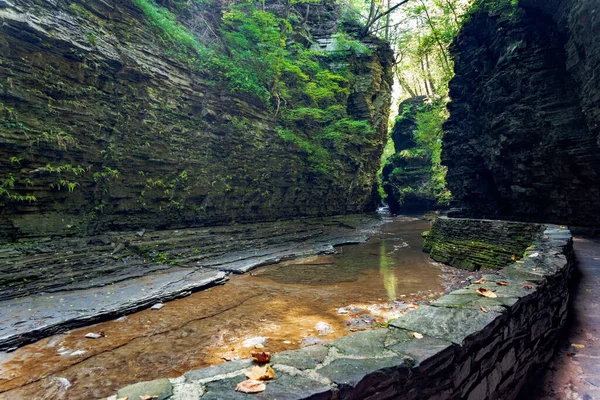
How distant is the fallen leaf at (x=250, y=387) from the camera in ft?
4.76

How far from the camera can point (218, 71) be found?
13.1 m

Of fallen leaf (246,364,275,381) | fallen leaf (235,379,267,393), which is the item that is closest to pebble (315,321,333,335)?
fallen leaf (246,364,275,381)

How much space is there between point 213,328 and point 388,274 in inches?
214

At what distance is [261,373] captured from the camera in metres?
1.62

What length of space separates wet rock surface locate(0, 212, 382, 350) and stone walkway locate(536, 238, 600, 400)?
267 inches

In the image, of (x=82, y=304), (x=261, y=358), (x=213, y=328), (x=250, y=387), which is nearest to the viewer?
(x=250, y=387)

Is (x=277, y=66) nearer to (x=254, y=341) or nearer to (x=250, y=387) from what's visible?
(x=254, y=341)

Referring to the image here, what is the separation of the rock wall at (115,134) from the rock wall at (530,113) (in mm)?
11391

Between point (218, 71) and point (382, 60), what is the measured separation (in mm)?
16589

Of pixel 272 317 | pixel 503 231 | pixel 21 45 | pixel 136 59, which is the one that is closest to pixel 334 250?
pixel 503 231

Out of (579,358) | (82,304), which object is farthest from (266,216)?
(579,358)

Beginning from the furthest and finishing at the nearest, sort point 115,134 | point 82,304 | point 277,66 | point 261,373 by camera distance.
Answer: point 277,66, point 115,134, point 82,304, point 261,373

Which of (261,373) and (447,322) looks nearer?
(261,373)

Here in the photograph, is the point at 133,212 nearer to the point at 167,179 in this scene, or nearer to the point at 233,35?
the point at 167,179
